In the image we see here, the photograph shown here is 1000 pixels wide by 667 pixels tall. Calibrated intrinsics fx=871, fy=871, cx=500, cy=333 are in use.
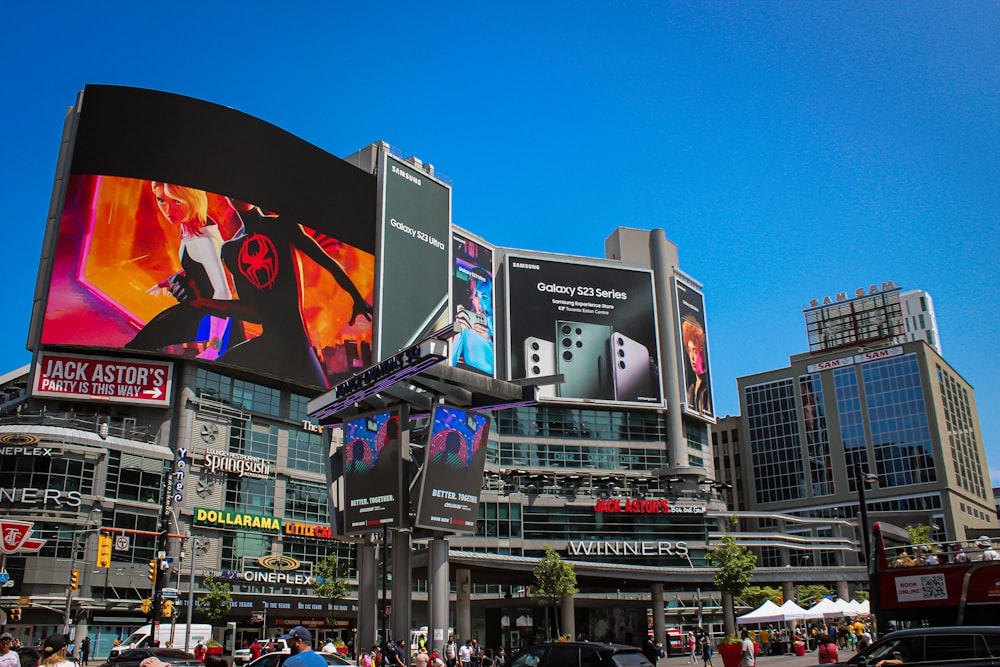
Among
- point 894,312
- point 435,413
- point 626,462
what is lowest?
point 435,413

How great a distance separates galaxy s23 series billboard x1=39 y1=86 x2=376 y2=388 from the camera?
212 ft

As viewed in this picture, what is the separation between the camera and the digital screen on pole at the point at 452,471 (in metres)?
36.5

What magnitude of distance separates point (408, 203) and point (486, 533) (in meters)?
34.0

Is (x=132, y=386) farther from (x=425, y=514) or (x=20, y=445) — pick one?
(x=425, y=514)

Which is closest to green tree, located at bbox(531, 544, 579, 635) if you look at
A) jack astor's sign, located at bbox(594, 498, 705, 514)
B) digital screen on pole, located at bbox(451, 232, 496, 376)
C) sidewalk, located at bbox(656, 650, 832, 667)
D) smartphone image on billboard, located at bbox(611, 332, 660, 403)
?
sidewalk, located at bbox(656, 650, 832, 667)

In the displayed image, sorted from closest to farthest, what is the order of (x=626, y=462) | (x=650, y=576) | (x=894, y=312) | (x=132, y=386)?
(x=132, y=386) → (x=650, y=576) → (x=626, y=462) → (x=894, y=312)

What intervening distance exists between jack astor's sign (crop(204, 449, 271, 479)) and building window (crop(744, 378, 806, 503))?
77.6 m

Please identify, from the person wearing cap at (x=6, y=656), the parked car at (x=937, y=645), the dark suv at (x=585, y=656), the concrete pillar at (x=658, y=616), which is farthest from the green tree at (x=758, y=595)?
the person wearing cap at (x=6, y=656)

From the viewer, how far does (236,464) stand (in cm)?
7000

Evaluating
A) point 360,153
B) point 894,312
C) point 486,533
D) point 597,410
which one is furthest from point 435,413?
point 894,312

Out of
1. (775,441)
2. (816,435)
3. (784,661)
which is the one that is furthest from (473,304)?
(784,661)

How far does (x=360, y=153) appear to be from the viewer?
297ft

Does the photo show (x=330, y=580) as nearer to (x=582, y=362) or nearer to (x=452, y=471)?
(x=452, y=471)

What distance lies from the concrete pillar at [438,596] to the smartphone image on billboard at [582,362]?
60836mm
